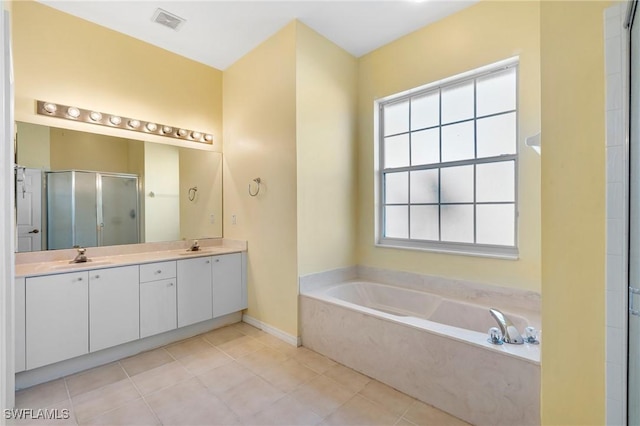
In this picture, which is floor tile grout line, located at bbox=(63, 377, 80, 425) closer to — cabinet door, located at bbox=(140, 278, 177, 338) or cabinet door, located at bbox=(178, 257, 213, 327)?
cabinet door, located at bbox=(140, 278, 177, 338)

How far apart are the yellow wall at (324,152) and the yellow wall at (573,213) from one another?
1.78 meters

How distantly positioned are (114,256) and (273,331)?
165 centimetres

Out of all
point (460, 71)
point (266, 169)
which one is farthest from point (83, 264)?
point (460, 71)

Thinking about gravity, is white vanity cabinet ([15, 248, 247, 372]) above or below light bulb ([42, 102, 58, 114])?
below

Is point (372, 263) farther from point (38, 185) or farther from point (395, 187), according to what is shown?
point (38, 185)

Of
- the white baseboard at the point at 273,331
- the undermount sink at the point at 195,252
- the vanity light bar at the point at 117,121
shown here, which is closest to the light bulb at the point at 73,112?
the vanity light bar at the point at 117,121

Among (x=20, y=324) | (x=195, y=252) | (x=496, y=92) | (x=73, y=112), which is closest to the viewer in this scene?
(x=20, y=324)

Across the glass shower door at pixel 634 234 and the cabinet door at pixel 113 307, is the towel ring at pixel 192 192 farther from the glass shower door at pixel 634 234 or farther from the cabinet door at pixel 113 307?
the glass shower door at pixel 634 234

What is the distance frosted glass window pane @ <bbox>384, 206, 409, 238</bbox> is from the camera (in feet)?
9.65

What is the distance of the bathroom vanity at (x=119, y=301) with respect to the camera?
196cm

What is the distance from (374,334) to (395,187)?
1541mm

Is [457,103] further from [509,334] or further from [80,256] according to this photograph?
[80,256]

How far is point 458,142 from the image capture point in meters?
2.57

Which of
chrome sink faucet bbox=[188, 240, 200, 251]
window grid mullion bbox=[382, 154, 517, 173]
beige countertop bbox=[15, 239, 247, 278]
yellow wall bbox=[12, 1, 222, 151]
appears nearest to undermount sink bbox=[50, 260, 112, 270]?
beige countertop bbox=[15, 239, 247, 278]
